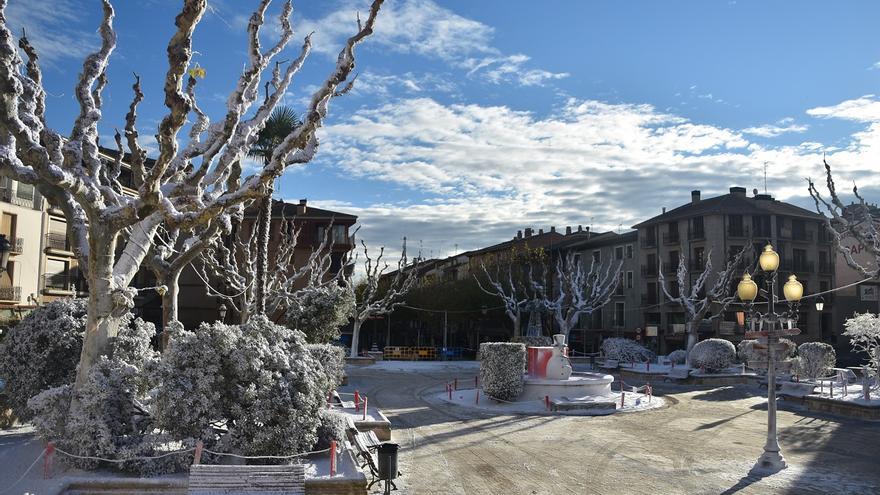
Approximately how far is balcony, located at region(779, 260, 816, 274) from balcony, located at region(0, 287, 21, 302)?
61.1 metres

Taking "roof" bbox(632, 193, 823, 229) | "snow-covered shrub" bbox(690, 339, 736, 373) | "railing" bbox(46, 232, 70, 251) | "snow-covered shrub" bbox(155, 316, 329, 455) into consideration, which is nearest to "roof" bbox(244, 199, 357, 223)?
"railing" bbox(46, 232, 70, 251)

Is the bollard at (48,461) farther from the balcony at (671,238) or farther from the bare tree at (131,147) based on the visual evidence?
the balcony at (671,238)

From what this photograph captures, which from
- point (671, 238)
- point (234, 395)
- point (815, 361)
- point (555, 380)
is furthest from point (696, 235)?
point (234, 395)

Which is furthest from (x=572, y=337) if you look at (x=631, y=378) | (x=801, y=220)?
(x=631, y=378)

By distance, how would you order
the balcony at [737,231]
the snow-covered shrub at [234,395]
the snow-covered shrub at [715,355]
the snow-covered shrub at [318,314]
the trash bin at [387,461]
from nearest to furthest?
the snow-covered shrub at [234,395]
the trash bin at [387,461]
the snow-covered shrub at [318,314]
the snow-covered shrub at [715,355]
the balcony at [737,231]

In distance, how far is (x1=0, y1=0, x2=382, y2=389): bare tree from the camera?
11.5 metres

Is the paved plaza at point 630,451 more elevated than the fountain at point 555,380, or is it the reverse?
the fountain at point 555,380

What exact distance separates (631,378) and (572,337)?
113ft

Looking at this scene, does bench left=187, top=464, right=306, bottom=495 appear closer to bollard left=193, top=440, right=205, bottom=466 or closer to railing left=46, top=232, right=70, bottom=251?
bollard left=193, top=440, right=205, bottom=466

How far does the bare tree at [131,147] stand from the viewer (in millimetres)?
11523

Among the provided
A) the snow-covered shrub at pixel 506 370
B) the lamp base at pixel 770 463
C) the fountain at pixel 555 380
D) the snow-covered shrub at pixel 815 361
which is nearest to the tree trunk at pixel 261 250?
the snow-covered shrub at pixel 506 370

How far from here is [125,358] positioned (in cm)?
1505

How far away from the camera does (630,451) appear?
1852cm

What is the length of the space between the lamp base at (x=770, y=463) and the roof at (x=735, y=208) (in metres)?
50.3
